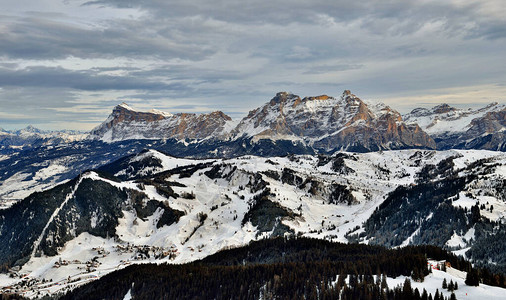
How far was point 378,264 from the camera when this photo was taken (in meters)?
161

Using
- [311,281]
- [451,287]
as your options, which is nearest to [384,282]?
[451,287]

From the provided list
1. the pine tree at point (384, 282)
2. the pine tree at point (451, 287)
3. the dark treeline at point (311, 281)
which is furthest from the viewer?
the dark treeline at point (311, 281)

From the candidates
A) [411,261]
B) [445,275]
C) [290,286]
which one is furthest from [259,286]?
[445,275]

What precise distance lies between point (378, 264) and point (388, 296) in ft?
111

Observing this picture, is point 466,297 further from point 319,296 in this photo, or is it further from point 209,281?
point 209,281

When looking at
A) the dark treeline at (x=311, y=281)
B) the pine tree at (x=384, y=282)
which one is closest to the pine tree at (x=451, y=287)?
the dark treeline at (x=311, y=281)

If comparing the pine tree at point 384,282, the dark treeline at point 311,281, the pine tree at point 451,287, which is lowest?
the dark treeline at point 311,281

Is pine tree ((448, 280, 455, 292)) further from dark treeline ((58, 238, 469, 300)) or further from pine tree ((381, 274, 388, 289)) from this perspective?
pine tree ((381, 274, 388, 289))

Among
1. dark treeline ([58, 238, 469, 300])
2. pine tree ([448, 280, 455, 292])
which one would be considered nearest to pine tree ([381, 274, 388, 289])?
dark treeline ([58, 238, 469, 300])

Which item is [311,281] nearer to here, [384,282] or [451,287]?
[384,282]

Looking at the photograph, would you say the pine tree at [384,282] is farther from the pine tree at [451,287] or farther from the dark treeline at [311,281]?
the pine tree at [451,287]

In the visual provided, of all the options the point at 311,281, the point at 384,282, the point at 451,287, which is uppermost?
the point at 451,287

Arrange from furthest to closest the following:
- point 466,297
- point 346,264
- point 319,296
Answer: point 346,264
point 319,296
point 466,297

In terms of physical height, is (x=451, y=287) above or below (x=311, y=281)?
above
